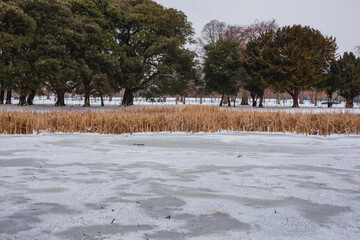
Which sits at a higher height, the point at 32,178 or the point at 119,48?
the point at 119,48

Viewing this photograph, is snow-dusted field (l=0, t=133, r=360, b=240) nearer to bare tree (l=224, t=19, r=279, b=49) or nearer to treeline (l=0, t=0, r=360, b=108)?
treeline (l=0, t=0, r=360, b=108)

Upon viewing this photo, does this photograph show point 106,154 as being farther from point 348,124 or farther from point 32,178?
point 348,124

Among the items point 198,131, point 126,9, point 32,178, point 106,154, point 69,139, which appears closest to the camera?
point 32,178

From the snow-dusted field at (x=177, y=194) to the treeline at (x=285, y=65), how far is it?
24.1 metres

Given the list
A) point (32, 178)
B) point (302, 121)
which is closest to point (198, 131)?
point (302, 121)

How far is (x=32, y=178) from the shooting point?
3635mm

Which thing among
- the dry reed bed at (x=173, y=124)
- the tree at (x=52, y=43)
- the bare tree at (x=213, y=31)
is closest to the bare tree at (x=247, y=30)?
the bare tree at (x=213, y=31)

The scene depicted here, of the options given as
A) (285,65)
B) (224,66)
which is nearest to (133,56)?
(224,66)

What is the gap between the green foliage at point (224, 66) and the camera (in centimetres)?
3170

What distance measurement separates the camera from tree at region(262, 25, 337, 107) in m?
27.2

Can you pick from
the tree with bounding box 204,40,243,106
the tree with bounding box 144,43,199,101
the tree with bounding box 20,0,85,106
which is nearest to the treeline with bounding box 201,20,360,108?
the tree with bounding box 204,40,243,106

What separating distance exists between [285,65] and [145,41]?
570 inches

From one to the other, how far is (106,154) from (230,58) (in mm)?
27439

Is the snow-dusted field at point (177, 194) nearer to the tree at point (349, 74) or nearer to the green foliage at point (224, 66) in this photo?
the green foliage at point (224, 66)
